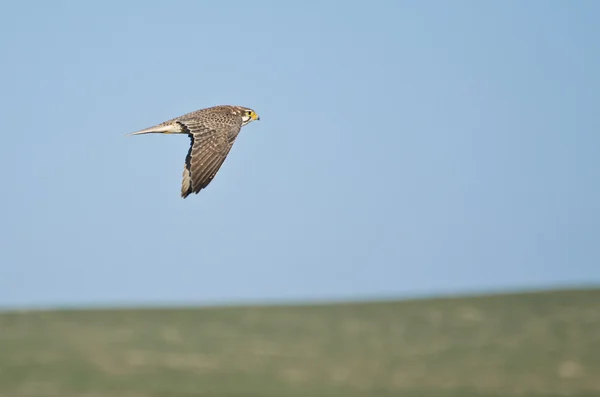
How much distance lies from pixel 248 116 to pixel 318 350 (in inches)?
304

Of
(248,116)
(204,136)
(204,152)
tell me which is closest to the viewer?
(204,152)

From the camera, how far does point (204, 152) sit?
47.9 ft

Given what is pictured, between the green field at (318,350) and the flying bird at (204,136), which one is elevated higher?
the flying bird at (204,136)

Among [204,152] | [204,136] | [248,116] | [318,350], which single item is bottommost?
[318,350]

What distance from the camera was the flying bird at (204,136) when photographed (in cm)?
1418

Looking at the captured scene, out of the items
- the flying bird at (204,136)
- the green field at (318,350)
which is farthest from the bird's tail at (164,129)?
the green field at (318,350)

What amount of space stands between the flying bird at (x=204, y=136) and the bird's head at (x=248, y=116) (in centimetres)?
35

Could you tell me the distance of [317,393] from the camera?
22.2m

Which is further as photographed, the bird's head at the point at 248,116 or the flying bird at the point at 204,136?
the bird's head at the point at 248,116

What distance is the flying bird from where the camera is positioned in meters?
14.2

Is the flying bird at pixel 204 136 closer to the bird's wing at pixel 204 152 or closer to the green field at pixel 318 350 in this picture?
the bird's wing at pixel 204 152

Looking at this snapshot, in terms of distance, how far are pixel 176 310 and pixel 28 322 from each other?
3259mm

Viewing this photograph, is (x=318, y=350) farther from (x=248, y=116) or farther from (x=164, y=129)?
(x=164, y=129)

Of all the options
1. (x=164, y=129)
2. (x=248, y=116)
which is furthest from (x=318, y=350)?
(x=164, y=129)
